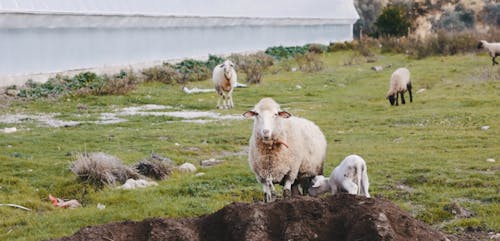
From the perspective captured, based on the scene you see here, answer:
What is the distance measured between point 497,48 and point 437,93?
35.1 feet

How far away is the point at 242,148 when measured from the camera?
16453mm

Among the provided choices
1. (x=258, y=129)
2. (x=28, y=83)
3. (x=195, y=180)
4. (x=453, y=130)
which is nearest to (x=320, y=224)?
(x=258, y=129)

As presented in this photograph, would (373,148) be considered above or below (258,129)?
below

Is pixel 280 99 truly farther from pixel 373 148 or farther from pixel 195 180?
pixel 195 180

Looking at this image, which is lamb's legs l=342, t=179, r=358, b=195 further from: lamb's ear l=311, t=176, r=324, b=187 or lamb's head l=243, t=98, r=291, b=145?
lamb's head l=243, t=98, r=291, b=145

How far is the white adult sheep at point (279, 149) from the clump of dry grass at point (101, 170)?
9.13 feet

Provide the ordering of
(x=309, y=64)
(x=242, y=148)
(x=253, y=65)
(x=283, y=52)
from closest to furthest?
1. (x=242, y=148)
2. (x=253, y=65)
3. (x=309, y=64)
4. (x=283, y=52)

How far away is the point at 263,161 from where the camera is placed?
1062cm

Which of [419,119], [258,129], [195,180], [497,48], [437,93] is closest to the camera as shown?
[258,129]

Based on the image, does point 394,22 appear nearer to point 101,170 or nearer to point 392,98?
point 392,98

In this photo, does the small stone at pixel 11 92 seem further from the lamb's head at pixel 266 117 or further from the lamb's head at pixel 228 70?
the lamb's head at pixel 266 117

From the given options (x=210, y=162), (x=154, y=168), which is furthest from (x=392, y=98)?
(x=154, y=168)

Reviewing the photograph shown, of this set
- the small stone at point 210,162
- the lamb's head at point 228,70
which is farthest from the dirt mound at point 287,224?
the lamb's head at point 228,70

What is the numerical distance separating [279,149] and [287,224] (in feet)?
11.3
